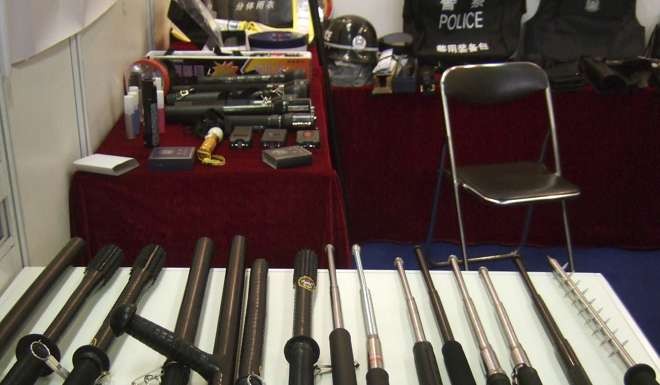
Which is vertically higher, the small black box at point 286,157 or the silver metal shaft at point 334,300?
the small black box at point 286,157

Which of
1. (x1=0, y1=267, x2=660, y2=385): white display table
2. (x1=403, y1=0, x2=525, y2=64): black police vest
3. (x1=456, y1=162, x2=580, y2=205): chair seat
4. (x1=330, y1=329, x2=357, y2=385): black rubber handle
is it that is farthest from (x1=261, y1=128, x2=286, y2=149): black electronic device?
(x1=403, y1=0, x2=525, y2=64): black police vest

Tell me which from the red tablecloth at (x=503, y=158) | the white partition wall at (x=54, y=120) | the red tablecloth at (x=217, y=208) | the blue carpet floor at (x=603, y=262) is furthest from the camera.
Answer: the red tablecloth at (x=503, y=158)

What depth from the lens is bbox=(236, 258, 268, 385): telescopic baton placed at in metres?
0.71

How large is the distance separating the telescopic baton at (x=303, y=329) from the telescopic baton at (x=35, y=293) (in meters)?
0.36

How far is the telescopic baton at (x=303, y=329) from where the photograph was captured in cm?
71

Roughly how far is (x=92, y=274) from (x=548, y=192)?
4.37ft

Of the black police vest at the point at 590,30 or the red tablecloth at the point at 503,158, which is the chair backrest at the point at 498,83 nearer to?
the red tablecloth at the point at 503,158

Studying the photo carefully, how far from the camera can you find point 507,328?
2.69 ft

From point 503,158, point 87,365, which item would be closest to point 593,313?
point 87,365

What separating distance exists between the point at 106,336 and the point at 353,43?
6.08ft

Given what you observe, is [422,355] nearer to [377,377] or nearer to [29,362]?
[377,377]

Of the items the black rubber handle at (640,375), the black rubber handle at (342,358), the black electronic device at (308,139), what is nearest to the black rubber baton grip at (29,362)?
the black rubber handle at (342,358)

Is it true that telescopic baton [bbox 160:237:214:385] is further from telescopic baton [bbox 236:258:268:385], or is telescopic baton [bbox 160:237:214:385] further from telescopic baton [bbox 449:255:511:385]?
telescopic baton [bbox 449:255:511:385]

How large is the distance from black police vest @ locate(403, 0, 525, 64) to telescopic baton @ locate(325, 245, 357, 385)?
6.35 feet
